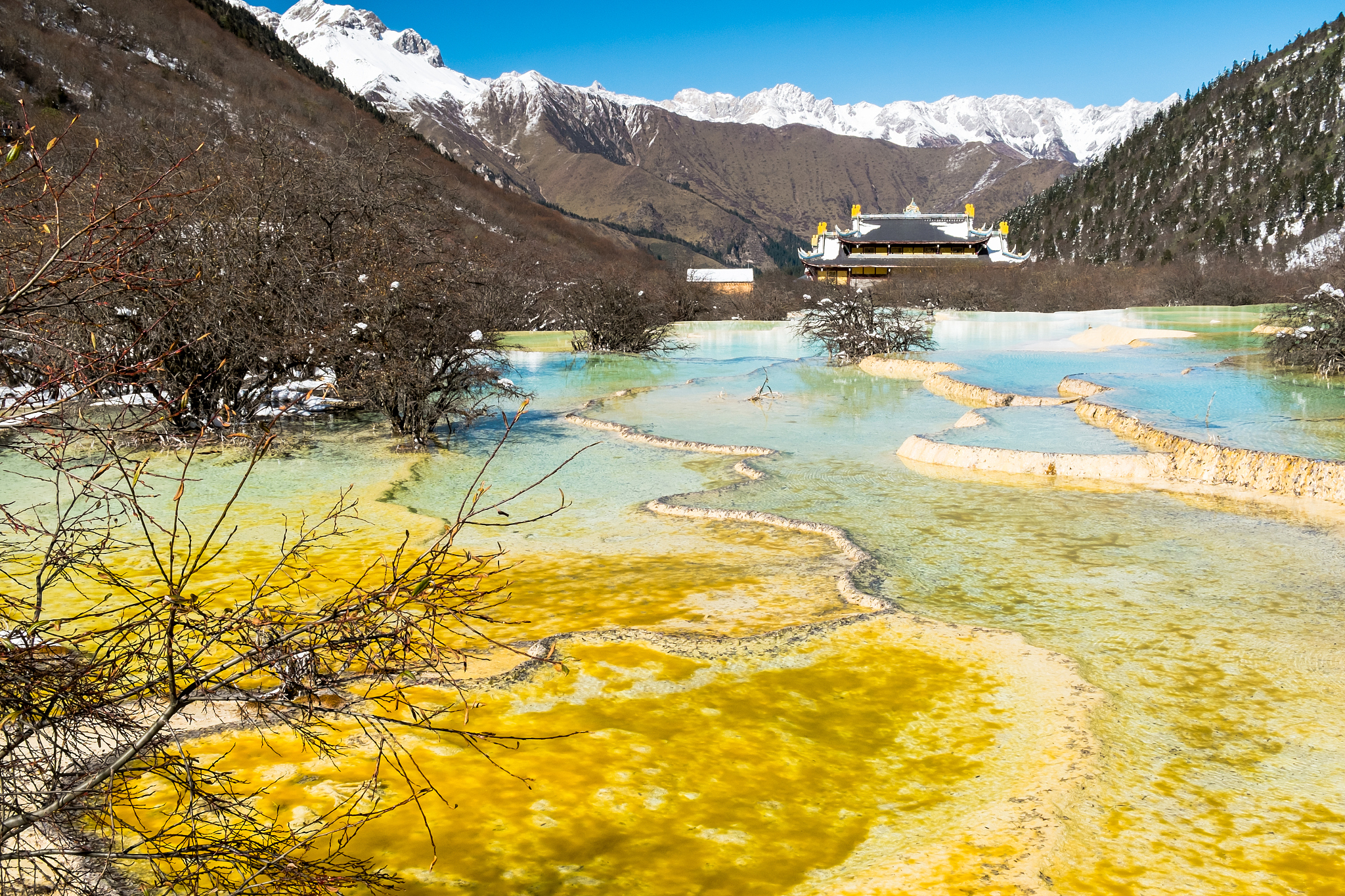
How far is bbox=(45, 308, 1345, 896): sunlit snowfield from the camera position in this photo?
13.7 feet

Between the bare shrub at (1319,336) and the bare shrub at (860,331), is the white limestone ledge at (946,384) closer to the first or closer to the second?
the bare shrub at (860,331)

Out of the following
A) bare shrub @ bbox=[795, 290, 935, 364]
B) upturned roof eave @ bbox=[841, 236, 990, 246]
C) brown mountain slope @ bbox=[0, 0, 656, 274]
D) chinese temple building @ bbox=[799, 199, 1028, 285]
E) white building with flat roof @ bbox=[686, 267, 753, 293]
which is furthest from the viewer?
upturned roof eave @ bbox=[841, 236, 990, 246]

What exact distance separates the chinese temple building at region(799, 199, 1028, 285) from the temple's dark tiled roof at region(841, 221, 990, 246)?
5 cm

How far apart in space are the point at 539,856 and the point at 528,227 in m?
102

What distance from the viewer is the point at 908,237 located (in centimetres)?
7262

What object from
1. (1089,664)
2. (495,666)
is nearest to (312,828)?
(495,666)

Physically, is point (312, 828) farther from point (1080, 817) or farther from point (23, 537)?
point (23, 537)

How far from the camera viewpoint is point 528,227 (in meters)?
102

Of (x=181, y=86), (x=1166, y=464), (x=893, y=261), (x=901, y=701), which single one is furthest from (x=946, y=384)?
(x=181, y=86)

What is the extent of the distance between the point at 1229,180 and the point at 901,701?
126 m

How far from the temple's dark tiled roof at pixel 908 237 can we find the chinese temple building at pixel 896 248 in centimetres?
5

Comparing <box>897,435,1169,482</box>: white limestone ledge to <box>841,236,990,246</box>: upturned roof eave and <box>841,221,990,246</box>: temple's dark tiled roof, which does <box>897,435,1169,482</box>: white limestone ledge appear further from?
<box>841,221,990,246</box>: temple's dark tiled roof

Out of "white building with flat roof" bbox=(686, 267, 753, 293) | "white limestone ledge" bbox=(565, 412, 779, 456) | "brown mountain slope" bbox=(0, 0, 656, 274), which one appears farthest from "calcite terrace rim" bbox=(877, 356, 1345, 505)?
"brown mountain slope" bbox=(0, 0, 656, 274)

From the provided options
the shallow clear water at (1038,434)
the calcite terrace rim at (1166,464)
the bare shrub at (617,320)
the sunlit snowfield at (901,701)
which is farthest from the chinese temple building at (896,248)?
the sunlit snowfield at (901,701)
